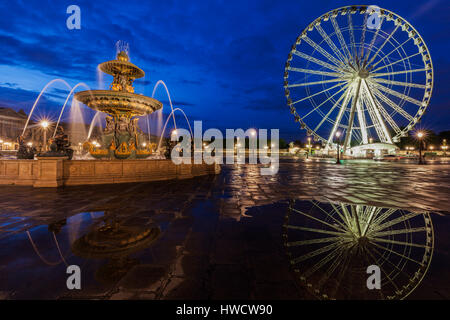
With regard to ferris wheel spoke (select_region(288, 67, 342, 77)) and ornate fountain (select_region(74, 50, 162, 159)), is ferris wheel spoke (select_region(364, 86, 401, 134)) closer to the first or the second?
ferris wheel spoke (select_region(288, 67, 342, 77))

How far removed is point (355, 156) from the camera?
5447 cm

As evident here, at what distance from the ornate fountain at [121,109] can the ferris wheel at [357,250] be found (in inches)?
465

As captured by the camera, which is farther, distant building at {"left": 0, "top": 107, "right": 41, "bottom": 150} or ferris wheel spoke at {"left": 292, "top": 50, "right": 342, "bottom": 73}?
distant building at {"left": 0, "top": 107, "right": 41, "bottom": 150}

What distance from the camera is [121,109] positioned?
1427 centimetres

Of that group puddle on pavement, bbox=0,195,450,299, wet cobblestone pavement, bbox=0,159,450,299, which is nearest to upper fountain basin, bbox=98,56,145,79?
wet cobblestone pavement, bbox=0,159,450,299

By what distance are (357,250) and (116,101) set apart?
13.8 meters

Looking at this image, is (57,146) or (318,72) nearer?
(57,146)

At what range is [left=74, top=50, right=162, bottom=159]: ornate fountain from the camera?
13.1 meters

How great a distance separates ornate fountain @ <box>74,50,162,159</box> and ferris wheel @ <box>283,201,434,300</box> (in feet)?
38.8

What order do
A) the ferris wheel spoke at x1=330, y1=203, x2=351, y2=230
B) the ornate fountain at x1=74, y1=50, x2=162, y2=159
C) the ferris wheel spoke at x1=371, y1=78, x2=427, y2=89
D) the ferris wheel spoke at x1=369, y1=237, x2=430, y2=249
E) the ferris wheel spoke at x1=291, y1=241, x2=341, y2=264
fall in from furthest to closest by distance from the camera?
the ferris wheel spoke at x1=371, y1=78, x2=427, y2=89 → the ornate fountain at x1=74, y1=50, x2=162, y2=159 → the ferris wheel spoke at x1=330, y1=203, x2=351, y2=230 → the ferris wheel spoke at x1=369, y1=237, x2=430, y2=249 → the ferris wheel spoke at x1=291, y1=241, x2=341, y2=264

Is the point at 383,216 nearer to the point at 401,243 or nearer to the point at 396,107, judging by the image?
the point at 401,243

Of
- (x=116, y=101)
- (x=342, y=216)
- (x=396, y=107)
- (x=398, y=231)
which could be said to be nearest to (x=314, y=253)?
(x=398, y=231)
